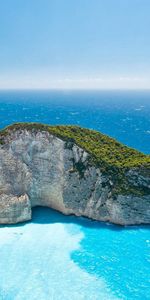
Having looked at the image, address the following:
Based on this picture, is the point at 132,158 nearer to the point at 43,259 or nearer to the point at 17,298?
the point at 43,259

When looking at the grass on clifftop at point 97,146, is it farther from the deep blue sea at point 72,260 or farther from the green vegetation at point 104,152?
the deep blue sea at point 72,260

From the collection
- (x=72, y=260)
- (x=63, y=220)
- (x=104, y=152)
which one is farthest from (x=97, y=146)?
(x=72, y=260)

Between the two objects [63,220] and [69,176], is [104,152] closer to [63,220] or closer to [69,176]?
[69,176]

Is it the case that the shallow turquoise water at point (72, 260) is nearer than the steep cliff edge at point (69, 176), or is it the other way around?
the shallow turquoise water at point (72, 260)

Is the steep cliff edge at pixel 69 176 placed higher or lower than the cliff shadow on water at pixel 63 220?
higher

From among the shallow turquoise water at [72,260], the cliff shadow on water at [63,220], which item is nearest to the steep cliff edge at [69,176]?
the cliff shadow on water at [63,220]

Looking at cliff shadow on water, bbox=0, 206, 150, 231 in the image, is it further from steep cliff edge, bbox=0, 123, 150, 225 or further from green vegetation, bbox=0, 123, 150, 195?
green vegetation, bbox=0, 123, 150, 195
